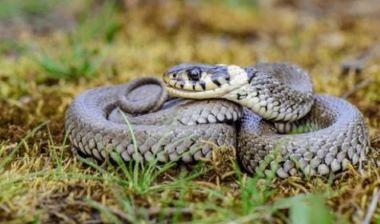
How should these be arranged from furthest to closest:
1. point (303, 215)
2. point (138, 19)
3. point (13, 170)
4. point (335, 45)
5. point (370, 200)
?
1. point (138, 19)
2. point (335, 45)
3. point (13, 170)
4. point (370, 200)
5. point (303, 215)

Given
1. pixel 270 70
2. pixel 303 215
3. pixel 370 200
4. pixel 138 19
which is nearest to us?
pixel 303 215

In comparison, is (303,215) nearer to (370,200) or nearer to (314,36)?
(370,200)

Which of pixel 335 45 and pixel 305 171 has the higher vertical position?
pixel 335 45

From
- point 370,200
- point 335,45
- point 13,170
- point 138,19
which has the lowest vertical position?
point 370,200

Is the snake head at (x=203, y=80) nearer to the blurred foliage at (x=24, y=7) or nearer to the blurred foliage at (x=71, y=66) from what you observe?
the blurred foliage at (x=71, y=66)

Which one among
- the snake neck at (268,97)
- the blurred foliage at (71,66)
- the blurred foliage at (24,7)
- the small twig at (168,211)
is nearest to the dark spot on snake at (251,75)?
the snake neck at (268,97)

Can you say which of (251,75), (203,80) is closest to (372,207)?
(251,75)

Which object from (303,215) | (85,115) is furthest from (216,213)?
(85,115)

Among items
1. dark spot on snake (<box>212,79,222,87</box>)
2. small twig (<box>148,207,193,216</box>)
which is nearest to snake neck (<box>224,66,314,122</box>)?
dark spot on snake (<box>212,79,222,87</box>)
